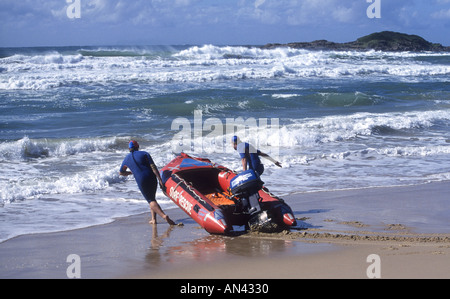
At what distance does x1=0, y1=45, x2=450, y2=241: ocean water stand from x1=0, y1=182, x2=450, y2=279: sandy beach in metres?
0.92

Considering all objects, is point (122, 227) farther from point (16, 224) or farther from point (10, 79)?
point (10, 79)

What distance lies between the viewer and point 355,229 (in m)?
6.62

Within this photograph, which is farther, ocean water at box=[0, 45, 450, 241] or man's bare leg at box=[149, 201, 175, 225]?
ocean water at box=[0, 45, 450, 241]

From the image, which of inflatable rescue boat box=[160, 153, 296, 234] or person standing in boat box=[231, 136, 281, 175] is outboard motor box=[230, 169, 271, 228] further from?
person standing in boat box=[231, 136, 281, 175]

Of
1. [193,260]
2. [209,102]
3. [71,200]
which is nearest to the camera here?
[193,260]

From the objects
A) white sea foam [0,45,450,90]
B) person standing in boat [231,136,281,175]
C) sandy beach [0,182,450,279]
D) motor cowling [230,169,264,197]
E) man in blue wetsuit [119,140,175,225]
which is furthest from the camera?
white sea foam [0,45,450,90]

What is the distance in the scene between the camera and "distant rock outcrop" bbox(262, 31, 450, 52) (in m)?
67.3

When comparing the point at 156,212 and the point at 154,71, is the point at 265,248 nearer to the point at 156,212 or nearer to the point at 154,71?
the point at 156,212

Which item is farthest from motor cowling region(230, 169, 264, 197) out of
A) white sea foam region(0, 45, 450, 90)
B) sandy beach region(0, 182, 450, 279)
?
white sea foam region(0, 45, 450, 90)

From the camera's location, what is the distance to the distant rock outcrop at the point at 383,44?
221 ft

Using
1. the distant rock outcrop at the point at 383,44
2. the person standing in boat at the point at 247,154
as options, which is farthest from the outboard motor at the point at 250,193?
the distant rock outcrop at the point at 383,44
